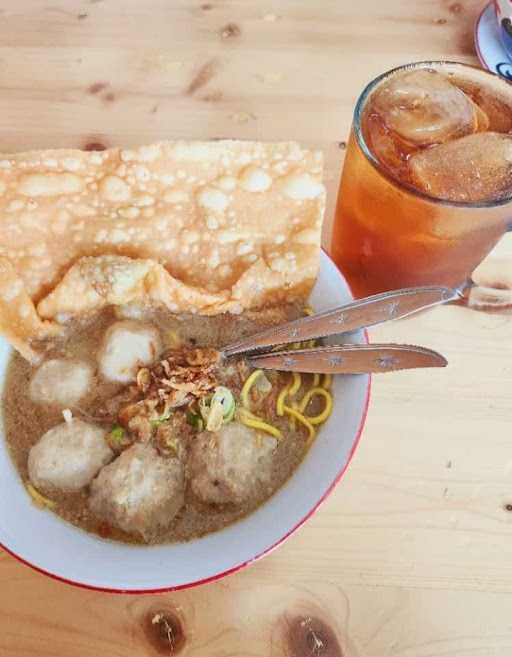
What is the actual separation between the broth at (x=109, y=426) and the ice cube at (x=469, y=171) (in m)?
0.29

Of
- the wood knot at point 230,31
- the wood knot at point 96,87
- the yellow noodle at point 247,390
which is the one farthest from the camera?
the wood knot at point 230,31

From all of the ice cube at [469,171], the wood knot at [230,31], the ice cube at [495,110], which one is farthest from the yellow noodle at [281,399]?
the wood knot at [230,31]

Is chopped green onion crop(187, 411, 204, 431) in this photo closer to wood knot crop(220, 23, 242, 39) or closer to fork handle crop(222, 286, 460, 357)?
fork handle crop(222, 286, 460, 357)

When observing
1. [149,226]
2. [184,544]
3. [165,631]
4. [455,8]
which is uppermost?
[455,8]

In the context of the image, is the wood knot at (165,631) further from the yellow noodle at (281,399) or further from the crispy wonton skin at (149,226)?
the crispy wonton skin at (149,226)

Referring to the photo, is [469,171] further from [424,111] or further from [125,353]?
[125,353]

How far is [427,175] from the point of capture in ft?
3.13

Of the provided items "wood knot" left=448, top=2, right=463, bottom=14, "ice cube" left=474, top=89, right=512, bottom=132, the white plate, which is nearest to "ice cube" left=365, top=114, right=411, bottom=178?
"ice cube" left=474, top=89, right=512, bottom=132

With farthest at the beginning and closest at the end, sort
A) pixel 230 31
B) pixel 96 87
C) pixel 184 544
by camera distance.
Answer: pixel 230 31 < pixel 96 87 < pixel 184 544

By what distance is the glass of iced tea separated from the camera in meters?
0.95

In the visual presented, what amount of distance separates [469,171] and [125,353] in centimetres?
59

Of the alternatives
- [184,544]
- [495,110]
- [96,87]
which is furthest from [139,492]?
[96,87]

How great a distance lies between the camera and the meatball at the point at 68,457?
91 centimetres

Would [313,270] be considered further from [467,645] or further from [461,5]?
[461,5]
